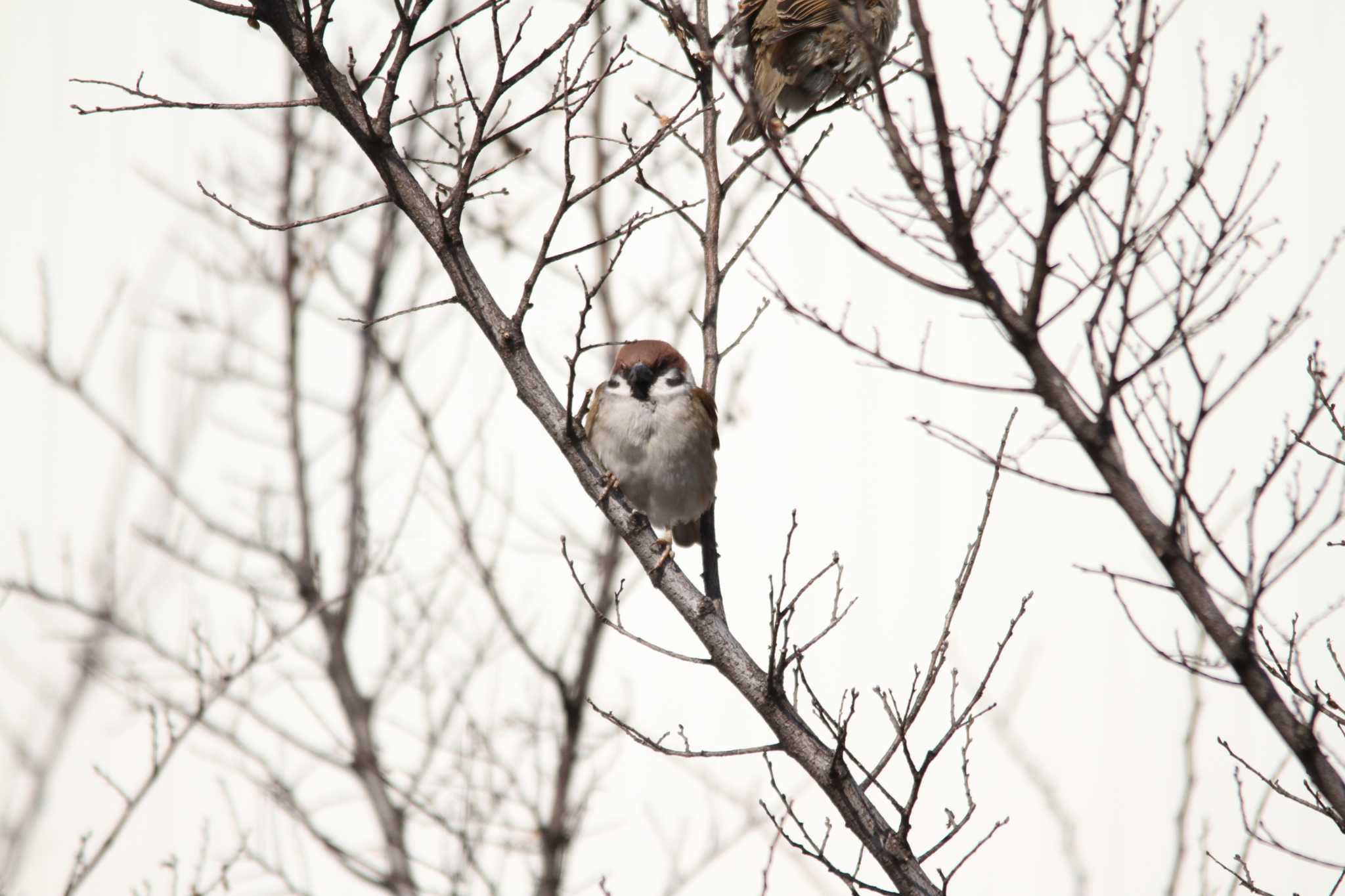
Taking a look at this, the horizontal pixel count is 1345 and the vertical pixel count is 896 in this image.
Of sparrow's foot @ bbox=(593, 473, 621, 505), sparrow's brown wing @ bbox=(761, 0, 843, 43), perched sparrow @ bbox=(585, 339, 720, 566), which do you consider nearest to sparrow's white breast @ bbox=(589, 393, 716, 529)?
perched sparrow @ bbox=(585, 339, 720, 566)

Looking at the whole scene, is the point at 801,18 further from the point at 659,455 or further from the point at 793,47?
the point at 659,455

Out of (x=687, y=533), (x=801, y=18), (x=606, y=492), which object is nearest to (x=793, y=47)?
(x=801, y=18)

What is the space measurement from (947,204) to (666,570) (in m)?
1.40

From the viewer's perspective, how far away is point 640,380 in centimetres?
504

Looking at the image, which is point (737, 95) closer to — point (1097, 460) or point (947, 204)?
point (947, 204)

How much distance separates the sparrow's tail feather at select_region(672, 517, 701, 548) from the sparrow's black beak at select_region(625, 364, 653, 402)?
0.56 metres

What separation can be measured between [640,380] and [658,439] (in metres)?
0.28

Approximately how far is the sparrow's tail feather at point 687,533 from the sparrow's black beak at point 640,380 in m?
0.56

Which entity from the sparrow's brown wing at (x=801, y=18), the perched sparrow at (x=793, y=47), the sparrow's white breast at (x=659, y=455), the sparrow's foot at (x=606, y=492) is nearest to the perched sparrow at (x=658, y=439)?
the sparrow's white breast at (x=659, y=455)

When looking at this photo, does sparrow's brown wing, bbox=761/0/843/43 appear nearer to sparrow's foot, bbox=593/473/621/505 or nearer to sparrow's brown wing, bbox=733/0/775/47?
sparrow's brown wing, bbox=733/0/775/47

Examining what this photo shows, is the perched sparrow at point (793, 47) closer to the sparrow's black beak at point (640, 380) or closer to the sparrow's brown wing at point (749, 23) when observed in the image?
the sparrow's brown wing at point (749, 23)

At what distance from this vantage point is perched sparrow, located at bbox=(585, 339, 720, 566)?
4.94m

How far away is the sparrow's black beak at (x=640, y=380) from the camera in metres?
5.04

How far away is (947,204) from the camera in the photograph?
8.54 ft
